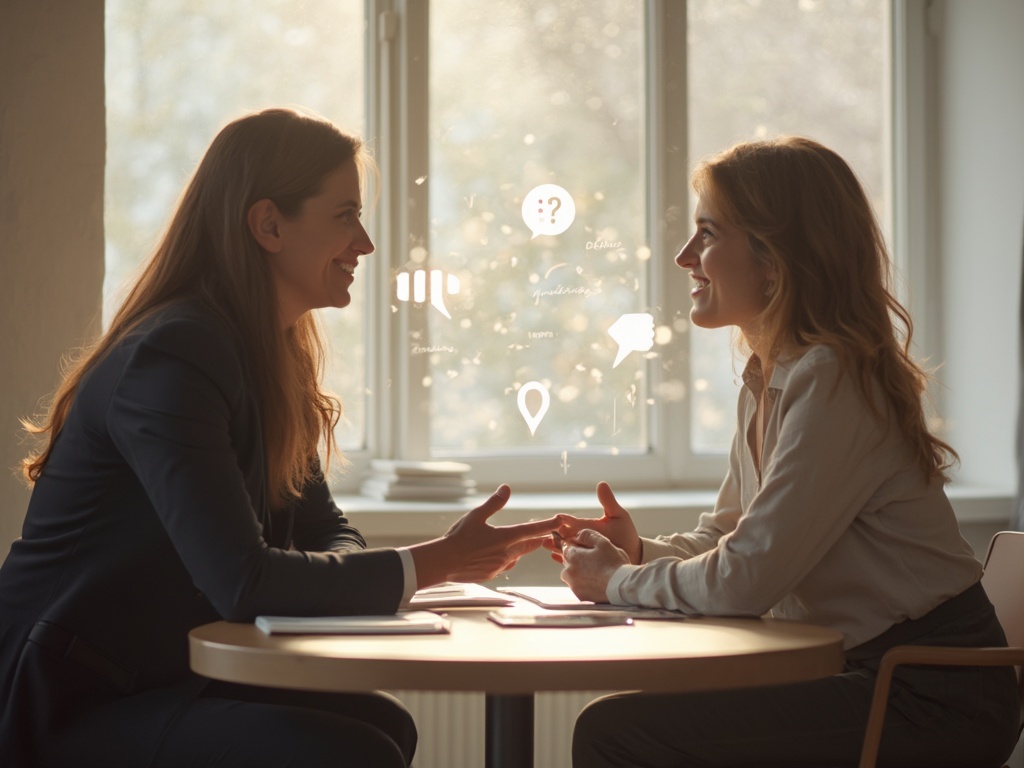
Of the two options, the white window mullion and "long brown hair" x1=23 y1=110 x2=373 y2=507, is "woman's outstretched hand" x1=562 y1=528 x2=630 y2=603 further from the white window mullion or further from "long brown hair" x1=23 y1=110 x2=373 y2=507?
the white window mullion

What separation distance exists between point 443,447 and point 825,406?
5.36 ft

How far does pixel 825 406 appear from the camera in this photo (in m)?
1.67

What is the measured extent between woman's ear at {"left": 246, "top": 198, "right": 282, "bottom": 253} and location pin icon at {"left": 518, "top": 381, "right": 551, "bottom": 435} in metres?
1.38

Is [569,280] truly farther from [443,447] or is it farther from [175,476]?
[175,476]

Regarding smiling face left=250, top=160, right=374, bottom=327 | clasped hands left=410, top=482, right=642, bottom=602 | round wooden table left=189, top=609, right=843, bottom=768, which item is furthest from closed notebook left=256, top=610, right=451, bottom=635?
smiling face left=250, top=160, right=374, bottom=327

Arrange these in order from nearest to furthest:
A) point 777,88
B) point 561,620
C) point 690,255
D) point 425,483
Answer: point 561,620, point 690,255, point 425,483, point 777,88

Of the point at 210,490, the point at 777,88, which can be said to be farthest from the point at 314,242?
the point at 777,88

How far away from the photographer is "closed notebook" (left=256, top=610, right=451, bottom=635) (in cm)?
139

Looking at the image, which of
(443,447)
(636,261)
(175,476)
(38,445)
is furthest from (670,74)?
(175,476)

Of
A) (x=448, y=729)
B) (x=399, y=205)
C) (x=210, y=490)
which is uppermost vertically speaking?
(x=399, y=205)

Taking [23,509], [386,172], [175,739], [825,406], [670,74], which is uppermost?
[670,74]

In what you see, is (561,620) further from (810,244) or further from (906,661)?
(810,244)

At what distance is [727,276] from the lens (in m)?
2.01

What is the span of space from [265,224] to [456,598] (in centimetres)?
66
